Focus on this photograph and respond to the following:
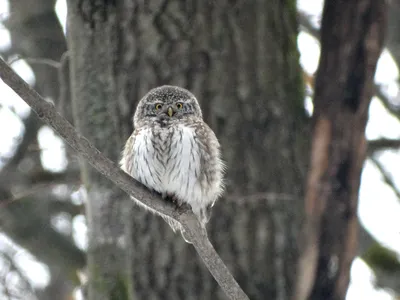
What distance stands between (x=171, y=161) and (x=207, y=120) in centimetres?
141

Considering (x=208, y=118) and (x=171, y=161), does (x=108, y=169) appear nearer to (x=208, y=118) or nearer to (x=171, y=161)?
(x=171, y=161)

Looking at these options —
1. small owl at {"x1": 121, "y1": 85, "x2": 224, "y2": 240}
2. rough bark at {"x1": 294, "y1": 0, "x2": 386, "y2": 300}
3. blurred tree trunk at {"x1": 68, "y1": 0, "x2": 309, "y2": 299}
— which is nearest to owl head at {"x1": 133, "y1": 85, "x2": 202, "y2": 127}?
small owl at {"x1": 121, "y1": 85, "x2": 224, "y2": 240}

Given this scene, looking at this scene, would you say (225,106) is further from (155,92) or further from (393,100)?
(393,100)

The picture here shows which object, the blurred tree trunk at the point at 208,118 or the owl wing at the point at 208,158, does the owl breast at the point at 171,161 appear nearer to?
the owl wing at the point at 208,158

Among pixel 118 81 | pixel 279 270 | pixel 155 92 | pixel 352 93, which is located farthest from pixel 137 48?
pixel 279 270

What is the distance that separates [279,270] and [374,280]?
1811mm

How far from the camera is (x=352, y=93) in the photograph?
4957 mm

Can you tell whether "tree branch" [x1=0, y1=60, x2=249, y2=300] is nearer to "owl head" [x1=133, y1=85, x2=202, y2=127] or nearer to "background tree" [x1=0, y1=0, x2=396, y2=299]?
"owl head" [x1=133, y1=85, x2=202, y2=127]

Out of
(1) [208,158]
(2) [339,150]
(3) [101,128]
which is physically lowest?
(3) [101,128]

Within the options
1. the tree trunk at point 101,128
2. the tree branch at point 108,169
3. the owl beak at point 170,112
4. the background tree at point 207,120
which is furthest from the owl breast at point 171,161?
the tree trunk at point 101,128

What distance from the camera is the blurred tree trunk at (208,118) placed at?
5.12 m

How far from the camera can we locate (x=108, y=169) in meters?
2.89

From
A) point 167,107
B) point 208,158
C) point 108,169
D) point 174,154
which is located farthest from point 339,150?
point 108,169

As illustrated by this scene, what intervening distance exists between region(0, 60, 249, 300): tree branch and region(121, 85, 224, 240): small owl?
496 mm
